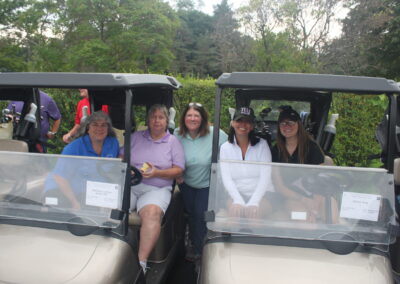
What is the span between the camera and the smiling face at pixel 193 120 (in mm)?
3100

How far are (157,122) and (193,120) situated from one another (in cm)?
36

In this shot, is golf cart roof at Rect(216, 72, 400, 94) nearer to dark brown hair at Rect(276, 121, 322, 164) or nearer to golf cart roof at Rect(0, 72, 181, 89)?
golf cart roof at Rect(0, 72, 181, 89)

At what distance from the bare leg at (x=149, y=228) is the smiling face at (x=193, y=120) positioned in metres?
0.84

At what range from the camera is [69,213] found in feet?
6.95

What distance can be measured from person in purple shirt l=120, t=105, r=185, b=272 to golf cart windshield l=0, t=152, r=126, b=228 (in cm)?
54

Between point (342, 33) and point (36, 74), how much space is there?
1760 centimetres

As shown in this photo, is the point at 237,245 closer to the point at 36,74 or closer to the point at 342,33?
the point at 36,74

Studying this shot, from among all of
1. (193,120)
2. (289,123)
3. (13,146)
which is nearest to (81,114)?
(13,146)

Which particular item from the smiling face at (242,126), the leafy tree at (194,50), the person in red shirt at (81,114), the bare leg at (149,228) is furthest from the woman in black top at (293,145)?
the leafy tree at (194,50)

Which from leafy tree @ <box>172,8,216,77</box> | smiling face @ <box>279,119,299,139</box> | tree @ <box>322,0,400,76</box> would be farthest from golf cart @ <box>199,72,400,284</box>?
leafy tree @ <box>172,8,216,77</box>

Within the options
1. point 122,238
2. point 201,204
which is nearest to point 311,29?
point 201,204

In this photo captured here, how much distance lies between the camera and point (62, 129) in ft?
21.6

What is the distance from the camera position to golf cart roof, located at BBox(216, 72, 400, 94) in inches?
74.0

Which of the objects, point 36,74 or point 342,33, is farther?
point 342,33
